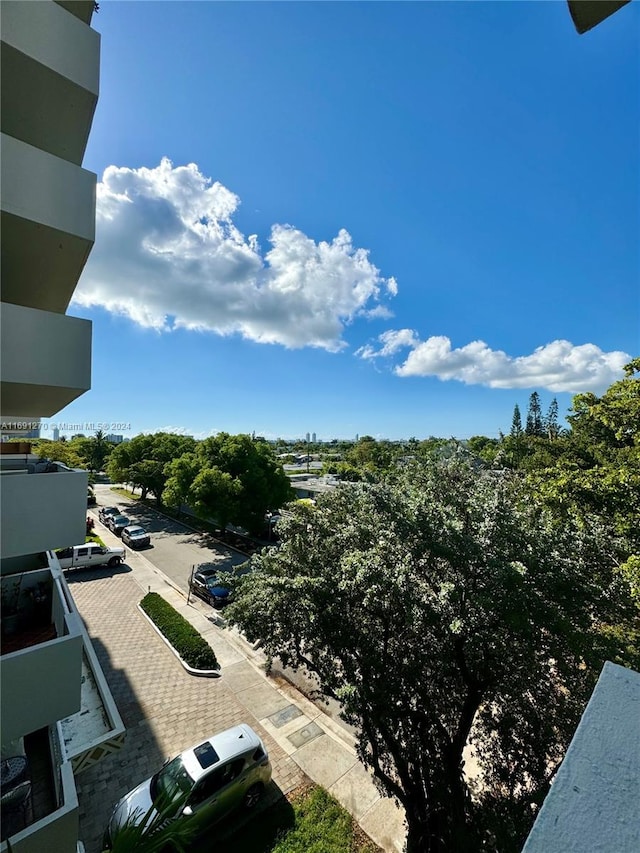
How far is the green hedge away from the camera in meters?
10.7

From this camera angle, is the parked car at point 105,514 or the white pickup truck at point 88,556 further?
→ the parked car at point 105,514

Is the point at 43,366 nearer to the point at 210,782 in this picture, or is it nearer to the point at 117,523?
the point at 210,782

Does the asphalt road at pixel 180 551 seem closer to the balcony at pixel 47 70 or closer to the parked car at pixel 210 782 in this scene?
the parked car at pixel 210 782

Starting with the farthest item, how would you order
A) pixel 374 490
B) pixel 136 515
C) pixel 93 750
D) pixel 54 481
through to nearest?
1. pixel 136 515
2. pixel 374 490
3. pixel 93 750
4. pixel 54 481

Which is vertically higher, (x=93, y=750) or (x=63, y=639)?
(x=63, y=639)

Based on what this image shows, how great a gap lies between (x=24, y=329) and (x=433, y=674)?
7.39 m

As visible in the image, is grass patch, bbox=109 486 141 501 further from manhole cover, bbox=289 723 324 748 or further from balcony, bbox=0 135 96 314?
balcony, bbox=0 135 96 314

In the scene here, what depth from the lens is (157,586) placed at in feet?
53.8

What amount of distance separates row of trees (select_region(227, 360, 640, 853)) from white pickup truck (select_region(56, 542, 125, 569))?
14041 mm

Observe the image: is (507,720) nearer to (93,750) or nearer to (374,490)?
(374,490)

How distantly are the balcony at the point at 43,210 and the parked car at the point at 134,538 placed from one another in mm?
18702

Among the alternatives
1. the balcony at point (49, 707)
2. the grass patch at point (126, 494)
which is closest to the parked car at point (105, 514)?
the grass patch at point (126, 494)

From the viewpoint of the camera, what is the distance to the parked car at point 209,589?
1412 centimetres

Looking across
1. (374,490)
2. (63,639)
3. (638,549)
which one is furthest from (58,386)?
(638,549)
